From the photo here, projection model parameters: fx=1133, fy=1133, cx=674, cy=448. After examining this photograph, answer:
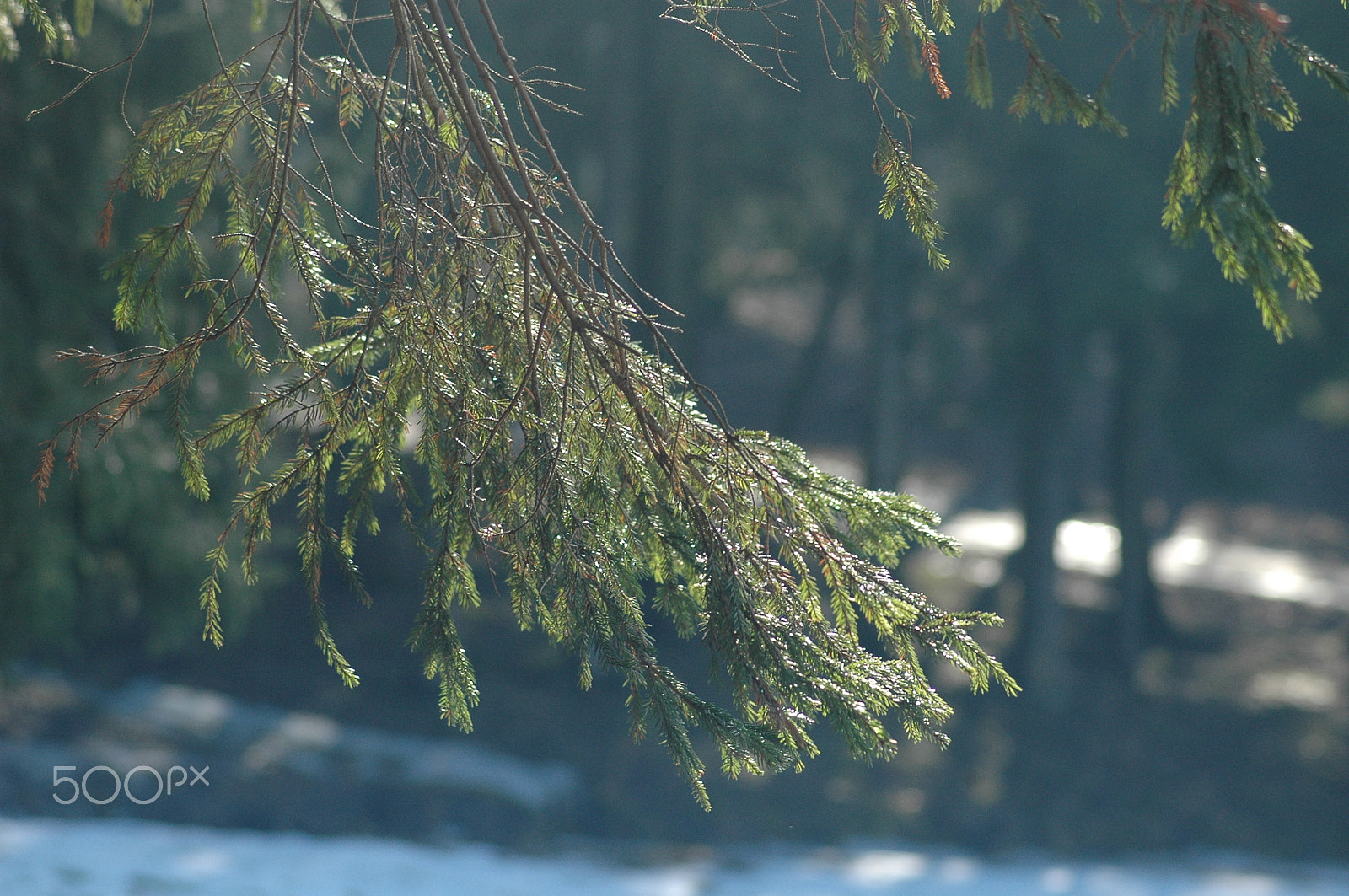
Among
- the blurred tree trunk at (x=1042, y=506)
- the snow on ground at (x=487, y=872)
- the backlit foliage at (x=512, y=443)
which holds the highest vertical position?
the backlit foliage at (x=512, y=443)

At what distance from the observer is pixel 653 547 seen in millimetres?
2996

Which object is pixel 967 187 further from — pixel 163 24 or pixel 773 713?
pixel 773 713

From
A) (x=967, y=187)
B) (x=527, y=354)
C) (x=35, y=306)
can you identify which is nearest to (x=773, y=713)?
(x=527, y=354)

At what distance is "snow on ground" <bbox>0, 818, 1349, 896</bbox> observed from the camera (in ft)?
23.7

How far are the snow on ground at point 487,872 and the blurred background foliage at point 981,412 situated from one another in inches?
25.7

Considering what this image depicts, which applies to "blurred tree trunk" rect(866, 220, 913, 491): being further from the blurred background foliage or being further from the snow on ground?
the snow on ground

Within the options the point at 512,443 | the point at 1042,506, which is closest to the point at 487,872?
the point at 512,443

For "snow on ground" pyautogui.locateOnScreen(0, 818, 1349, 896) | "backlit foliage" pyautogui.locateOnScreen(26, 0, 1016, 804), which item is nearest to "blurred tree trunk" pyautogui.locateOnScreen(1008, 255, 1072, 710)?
"snow on ground" pyautogui.locateOnScreen(0, 818, 1349, 896)

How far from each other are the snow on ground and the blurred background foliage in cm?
65

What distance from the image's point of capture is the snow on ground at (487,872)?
23.7ft

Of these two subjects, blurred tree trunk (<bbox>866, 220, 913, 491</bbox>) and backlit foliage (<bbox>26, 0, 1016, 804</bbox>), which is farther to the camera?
blurred tree trunk (<bbox>866, 220, 913, 491</bbox>)

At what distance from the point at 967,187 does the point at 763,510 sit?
11035 mm

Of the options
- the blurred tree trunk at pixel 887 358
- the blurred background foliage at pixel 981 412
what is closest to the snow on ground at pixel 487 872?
the blurred background foliage at pixel 981 412

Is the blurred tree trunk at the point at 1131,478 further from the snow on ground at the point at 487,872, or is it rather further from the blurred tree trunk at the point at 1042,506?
the snow on ground at the point at 487,872
